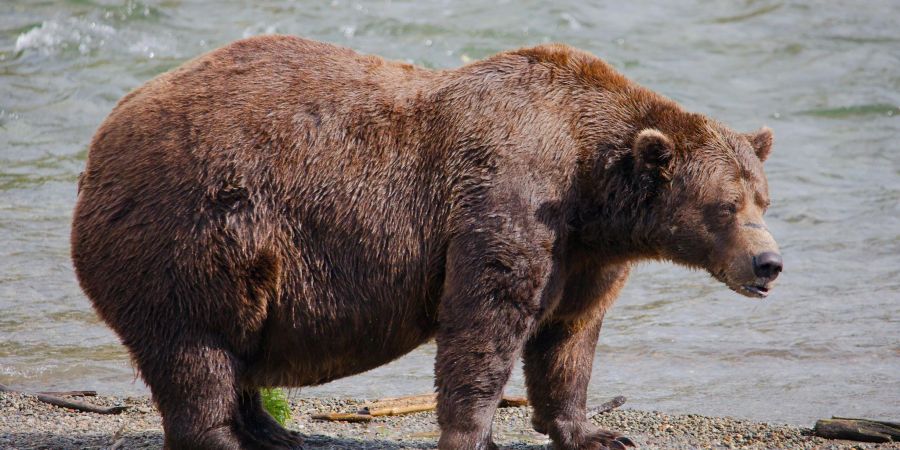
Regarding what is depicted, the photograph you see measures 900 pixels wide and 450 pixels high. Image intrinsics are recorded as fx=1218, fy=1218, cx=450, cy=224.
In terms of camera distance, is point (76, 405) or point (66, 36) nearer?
point (76, 405)

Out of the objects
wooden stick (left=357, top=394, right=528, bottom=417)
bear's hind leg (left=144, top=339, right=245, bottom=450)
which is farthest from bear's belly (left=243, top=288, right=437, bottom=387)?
wooden stick (left=357, top=394, right=528, bottom=417)

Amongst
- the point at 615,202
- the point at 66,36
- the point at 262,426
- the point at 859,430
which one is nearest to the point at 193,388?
the point at 262,426

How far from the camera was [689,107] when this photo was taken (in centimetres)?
1812

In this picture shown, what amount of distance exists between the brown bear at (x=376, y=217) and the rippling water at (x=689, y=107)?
8.78ft

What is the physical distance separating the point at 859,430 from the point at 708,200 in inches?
90.1

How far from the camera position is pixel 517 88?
701cm

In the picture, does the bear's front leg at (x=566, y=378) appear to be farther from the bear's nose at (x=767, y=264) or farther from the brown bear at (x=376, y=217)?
the bear's nose at (x=767, y=264)

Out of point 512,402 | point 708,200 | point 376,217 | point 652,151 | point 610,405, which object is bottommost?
point 512,402

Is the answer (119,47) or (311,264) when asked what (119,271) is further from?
(119,47)

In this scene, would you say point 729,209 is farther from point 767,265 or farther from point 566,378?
point 566,378

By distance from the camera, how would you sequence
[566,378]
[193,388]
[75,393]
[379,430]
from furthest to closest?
[75,393]
[379,430]
[566,378]
[193,388]

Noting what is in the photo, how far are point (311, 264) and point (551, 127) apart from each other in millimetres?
1542

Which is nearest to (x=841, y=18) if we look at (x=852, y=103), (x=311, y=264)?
(x=852, y=103)

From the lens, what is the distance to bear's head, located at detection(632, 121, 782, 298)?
260 inches
